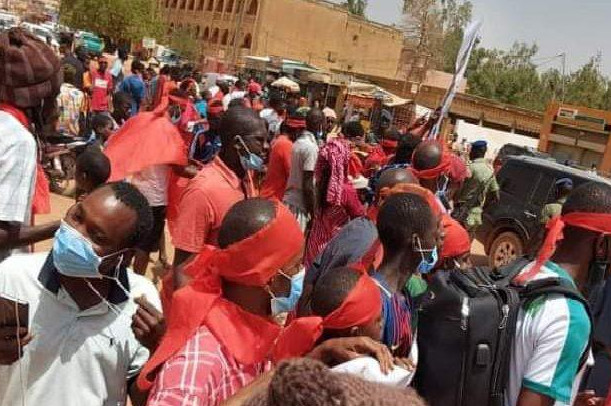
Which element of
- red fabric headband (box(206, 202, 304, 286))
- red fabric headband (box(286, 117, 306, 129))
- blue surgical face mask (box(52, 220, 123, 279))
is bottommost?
blue surgical face mask (box(52, 220, 123, 279))

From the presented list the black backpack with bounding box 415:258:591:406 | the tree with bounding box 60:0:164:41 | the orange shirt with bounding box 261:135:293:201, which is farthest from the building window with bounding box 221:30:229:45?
the black backpack with bounding box 415:258:591:406

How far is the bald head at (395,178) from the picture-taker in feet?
14.6

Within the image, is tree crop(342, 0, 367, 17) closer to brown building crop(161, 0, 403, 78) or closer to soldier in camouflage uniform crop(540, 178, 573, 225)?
brown building crop(161, 0, 403, 78)

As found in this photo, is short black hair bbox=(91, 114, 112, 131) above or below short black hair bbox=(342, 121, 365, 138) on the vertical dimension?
below

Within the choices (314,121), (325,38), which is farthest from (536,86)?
(314,121)

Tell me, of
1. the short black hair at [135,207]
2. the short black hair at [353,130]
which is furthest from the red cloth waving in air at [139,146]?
the short black hair at [353,130]

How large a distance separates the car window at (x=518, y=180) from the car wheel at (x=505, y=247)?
24.7 inches

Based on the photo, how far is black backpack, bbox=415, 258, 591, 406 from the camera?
2.47 m

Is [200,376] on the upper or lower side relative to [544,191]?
upper

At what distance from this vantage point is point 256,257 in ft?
7.23

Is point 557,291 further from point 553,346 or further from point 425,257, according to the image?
point 425,257

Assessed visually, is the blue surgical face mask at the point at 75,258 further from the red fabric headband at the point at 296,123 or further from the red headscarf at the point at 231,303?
the red fabric headband at the point at 296,123

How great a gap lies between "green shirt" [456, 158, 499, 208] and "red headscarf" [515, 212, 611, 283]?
22.5 ft

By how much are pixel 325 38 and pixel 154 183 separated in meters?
58.8
